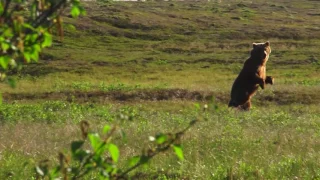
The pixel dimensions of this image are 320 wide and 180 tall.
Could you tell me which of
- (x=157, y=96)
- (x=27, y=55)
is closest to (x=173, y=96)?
(x=157, y=96)

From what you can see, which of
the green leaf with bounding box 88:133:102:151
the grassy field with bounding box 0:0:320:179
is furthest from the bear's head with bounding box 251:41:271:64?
the green leaf with bounding box 88:133:102:151

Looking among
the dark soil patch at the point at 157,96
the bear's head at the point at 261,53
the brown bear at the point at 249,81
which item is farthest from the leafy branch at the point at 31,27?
the dark soil patch at the point at 157,96

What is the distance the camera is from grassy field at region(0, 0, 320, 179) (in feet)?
28.8

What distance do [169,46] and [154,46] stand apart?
1.63m

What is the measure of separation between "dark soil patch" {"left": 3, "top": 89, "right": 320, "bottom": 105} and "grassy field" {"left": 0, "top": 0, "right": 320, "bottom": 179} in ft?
0.18

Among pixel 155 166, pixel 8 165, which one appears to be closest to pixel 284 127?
pixel 155 166

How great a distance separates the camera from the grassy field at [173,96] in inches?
346

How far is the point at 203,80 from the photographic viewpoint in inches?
1371

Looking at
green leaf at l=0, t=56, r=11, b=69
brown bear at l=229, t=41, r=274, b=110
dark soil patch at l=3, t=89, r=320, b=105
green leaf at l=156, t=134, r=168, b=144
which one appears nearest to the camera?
green leaf at l=156, t=134, r=168, b=144

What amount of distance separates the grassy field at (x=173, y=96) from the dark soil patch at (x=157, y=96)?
53 mm

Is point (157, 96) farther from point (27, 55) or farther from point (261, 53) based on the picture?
point (27, 55)

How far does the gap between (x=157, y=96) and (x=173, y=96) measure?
0.65 metres

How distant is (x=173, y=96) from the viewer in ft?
82.9

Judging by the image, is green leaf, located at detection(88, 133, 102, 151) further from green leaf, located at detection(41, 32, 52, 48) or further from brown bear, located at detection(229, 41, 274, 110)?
brown bear, located at detection(229, 41, 274, 110)
